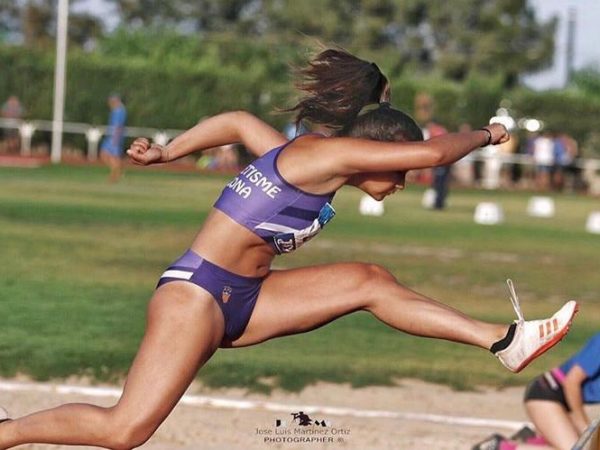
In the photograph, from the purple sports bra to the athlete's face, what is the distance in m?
0.21

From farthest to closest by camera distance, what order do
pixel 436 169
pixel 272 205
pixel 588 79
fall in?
pixel 588 79 < pixel 436 169 < pixel 272 205

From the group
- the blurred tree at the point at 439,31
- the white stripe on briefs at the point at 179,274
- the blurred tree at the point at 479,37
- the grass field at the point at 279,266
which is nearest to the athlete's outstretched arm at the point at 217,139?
the white stripe on briefs at the point at 179,274

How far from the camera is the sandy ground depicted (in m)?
9.16

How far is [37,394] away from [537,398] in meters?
3.27

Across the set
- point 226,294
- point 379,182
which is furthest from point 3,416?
point 379,182

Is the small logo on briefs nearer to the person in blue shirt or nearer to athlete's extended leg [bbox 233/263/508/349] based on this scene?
athlete's extended leg [bbox 233/263/508/349]

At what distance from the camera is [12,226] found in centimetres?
2311

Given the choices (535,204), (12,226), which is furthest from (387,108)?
(535,204)

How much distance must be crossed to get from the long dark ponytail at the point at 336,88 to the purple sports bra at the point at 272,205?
14.0 inches

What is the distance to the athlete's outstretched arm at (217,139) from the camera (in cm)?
725

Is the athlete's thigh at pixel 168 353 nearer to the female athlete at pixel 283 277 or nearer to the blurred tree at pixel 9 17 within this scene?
the female athlete at pixel 283 277

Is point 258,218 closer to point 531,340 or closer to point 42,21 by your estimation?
point 531,340

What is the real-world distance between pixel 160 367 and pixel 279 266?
500 inches

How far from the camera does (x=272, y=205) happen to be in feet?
21.8
